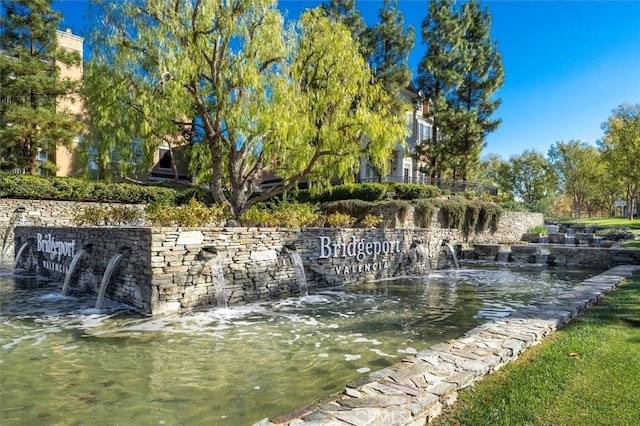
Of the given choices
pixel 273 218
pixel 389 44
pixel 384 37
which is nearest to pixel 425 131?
pixel 389 44

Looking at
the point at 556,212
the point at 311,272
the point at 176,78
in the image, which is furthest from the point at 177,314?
the point at 556,212

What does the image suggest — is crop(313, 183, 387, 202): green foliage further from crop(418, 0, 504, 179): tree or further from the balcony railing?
crop(418, 0, 504, 179): tree

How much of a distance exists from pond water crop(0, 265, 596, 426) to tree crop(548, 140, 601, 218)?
39630 mm

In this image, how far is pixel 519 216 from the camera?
2289 cm

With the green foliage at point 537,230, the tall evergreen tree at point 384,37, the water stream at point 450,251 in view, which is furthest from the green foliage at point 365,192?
→ the green foliage at point 537,230

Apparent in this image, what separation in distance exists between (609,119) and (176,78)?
36.5 metres

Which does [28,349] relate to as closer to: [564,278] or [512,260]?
[564,278]

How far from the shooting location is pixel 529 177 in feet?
140

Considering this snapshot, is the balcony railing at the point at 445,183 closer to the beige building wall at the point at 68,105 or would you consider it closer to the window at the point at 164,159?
the window at the point at 164,159

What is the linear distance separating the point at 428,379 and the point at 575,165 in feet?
154

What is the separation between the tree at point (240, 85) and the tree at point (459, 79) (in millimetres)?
14844

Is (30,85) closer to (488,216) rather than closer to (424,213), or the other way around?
(424,213)

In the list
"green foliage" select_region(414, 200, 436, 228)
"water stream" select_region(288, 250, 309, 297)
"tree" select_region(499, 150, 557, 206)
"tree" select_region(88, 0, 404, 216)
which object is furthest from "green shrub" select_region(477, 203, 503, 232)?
"tree" select_region(499, 150, 557, 206)

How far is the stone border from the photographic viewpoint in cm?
277
